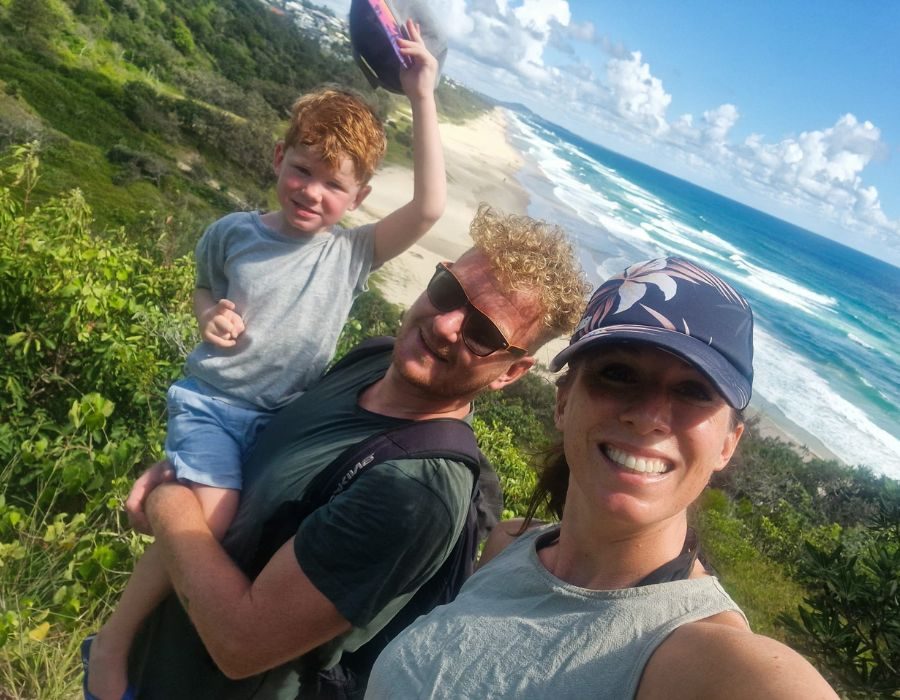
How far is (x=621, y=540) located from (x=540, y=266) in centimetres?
77

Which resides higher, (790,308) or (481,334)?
(481,334)

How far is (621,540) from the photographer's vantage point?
1.23m

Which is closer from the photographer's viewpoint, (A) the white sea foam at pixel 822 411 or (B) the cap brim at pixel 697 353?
(B) the cap brim at pixel 697 353

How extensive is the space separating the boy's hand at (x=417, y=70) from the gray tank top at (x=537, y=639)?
4.72 ft

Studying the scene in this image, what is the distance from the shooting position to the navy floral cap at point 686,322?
1.21 meters

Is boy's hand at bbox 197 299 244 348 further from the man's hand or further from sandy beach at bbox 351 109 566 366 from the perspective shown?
sandy beach at bbox 351 109 566 366

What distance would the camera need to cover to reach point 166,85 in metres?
38.9

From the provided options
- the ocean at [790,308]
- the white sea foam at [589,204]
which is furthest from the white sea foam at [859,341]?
the white sea foam at [589,204]

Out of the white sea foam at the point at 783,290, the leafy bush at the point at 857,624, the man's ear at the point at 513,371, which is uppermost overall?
the man's ear at the point at 513,371

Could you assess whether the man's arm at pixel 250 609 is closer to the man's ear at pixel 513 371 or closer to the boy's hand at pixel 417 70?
the man's ear at pixel 513 371

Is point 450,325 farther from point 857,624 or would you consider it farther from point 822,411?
point 822,411

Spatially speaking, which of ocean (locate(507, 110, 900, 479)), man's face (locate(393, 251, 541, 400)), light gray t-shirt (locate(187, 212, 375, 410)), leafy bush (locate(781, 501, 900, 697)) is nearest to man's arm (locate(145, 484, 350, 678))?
man's face (locate(393, 251, 541, 400))

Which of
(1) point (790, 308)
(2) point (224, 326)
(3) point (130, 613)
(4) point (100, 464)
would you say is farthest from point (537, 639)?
(1) point (790, 308)

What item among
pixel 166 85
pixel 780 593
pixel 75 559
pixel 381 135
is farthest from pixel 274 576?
pixel 166 85
